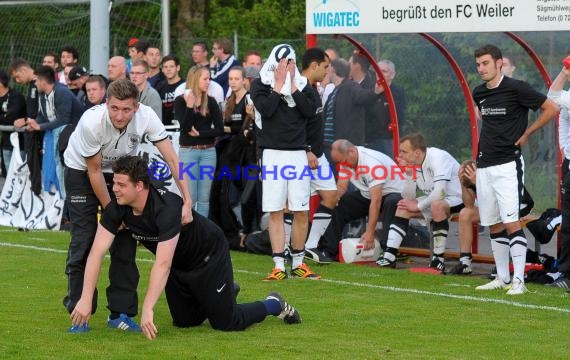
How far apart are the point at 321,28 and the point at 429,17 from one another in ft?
4.68

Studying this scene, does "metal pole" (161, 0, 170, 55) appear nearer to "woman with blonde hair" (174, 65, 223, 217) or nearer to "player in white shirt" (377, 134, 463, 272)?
"woman with blonde hair" (174, 65, 223, 217)

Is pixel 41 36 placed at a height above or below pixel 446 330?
above

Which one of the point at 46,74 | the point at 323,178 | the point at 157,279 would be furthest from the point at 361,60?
the point at 157,279

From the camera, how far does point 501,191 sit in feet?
36.4

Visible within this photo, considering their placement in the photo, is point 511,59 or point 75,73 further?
point 75,73

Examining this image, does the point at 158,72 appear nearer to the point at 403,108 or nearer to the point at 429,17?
the point at 403,108

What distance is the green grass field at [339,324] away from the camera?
26.7ft

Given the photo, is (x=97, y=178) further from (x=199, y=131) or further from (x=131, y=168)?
(x=199, y=131)

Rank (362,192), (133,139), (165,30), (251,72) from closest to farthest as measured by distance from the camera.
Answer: (133,139) → (362,192) → (251,72) → (165,30)

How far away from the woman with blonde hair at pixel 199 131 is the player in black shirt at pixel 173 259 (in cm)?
527

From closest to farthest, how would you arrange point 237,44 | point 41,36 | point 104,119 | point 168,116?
1. point 104,119
2. point 168,116
3. point 237,44
4. point 41,36

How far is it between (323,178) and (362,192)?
20.2 inches

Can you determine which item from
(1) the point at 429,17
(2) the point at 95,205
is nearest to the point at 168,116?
(1) the point at 429,17

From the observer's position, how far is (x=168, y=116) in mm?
15820
